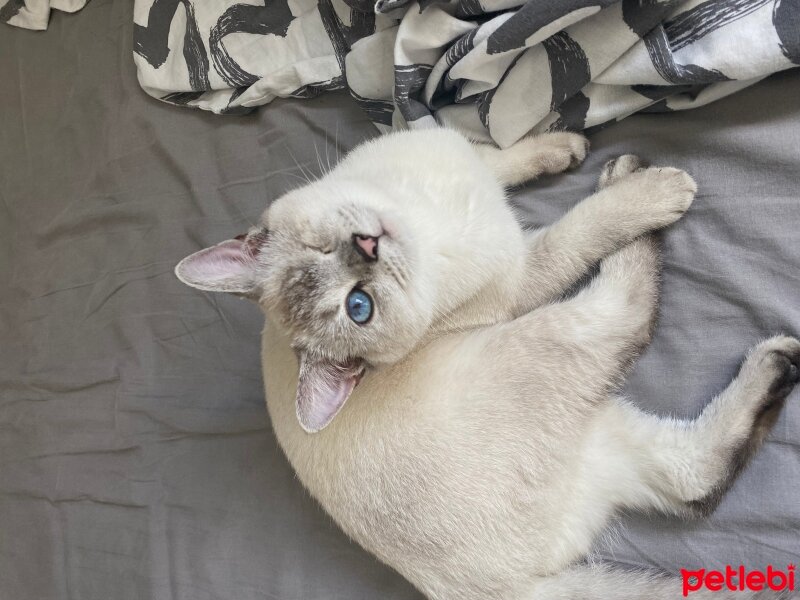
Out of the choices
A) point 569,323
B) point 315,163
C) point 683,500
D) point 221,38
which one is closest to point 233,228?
point 315,163

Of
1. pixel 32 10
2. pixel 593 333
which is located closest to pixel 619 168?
pixel 593 333

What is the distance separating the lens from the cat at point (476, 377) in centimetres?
118

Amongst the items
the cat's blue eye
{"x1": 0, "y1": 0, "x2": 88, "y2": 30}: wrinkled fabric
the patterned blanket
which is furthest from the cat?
{"x1": 0, "y1": 0, "x2": 88, "y2": 30}: wrinkled fabric

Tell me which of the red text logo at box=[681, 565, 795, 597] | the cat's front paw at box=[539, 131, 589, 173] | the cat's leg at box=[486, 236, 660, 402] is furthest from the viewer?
the cat's front paw at box=[539, 131, 589, 173]

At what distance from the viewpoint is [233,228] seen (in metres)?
1.74

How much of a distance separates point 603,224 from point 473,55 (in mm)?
467

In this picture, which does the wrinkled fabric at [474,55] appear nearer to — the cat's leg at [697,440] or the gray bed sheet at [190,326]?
the gray bed sheet at [190,326]

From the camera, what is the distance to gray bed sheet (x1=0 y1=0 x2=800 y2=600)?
3.95 ft

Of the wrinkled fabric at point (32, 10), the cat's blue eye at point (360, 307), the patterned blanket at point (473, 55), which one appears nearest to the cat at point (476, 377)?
the cat's blue eye at point (360, 307)

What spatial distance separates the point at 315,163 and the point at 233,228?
0.31 m

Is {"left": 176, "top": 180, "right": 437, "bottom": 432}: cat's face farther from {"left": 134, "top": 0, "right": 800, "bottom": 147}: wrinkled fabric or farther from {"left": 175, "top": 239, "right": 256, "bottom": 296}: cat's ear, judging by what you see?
{"left": 134, "top": 0, "right": 800, "bottom": 147}: wrinkled fabric

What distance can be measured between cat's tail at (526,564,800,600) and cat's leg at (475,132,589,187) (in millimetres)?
885

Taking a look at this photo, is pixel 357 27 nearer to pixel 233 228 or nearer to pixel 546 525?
pixel 233 228

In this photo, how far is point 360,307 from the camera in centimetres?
122
